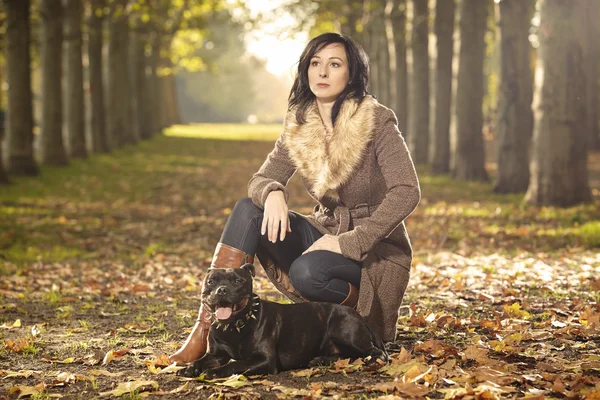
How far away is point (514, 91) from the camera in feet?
46.9

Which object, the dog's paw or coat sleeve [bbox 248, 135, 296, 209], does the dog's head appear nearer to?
the dog's paw

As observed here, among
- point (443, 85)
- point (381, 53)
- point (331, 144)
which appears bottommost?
point (331, 144)

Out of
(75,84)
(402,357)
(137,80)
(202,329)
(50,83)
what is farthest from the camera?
(137,80)

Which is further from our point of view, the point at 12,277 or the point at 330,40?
the point at 12,277

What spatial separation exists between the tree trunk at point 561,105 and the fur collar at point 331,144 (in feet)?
25.5

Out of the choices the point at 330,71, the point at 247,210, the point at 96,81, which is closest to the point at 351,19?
the point at 96,81

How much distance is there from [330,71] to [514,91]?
10.2 meters

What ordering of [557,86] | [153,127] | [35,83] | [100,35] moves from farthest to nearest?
[35,83] → [153,127] → [100,35] → [557,86]

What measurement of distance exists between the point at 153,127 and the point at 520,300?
34.3 meters

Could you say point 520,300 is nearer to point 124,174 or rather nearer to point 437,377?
point 437,377

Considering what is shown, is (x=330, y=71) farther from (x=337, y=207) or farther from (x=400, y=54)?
(x=400, y=54)

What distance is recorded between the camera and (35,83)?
60875 millimetres

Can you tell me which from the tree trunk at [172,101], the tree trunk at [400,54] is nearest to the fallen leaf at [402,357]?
the tree trunk at [400,54]

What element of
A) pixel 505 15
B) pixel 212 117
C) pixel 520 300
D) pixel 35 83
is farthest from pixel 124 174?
pixel 212 117
